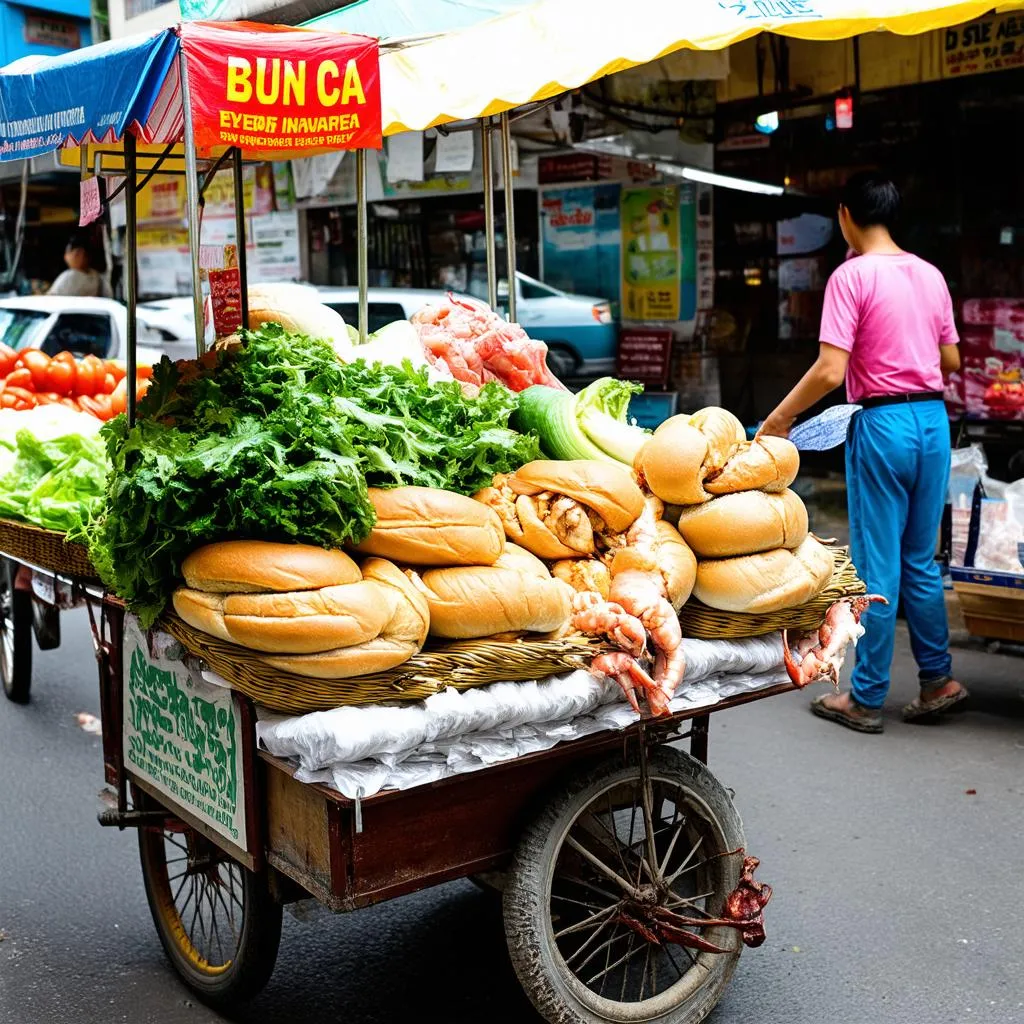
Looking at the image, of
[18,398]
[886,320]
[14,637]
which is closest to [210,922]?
[14,637]

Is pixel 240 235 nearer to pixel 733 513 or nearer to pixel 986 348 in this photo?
pixel 733 513

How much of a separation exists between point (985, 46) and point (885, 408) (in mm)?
4037

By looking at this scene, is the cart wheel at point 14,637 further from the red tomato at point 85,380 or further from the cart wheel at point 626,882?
the cart wheel at point 626,882

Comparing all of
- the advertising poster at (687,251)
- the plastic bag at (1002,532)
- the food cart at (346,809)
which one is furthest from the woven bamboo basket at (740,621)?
the advertising poster at (687,251)

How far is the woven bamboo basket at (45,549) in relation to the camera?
3486 mm

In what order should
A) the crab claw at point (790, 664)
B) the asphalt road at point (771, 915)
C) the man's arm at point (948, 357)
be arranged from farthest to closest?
the man's arm at point (948, 357), the asphalt road at point (771, 915), the crab claw at point (790, 664)

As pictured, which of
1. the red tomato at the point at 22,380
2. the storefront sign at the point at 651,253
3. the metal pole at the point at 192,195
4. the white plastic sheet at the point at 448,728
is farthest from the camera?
the storefront sign at the point at 651,253

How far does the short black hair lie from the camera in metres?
4.92

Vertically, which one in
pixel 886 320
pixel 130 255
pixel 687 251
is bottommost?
pixel 886 320

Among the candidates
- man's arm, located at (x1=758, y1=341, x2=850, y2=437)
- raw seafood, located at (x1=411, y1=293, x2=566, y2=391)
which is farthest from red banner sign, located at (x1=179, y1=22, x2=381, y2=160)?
man's arm, located at (x1=758, y1=341, x2=850, y2=437)

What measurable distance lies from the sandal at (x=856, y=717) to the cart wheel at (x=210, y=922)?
108 inches

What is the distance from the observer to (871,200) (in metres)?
4.93

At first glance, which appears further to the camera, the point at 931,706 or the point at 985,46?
the point at 985,46

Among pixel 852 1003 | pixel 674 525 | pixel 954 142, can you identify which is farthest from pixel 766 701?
pixel 954 142
